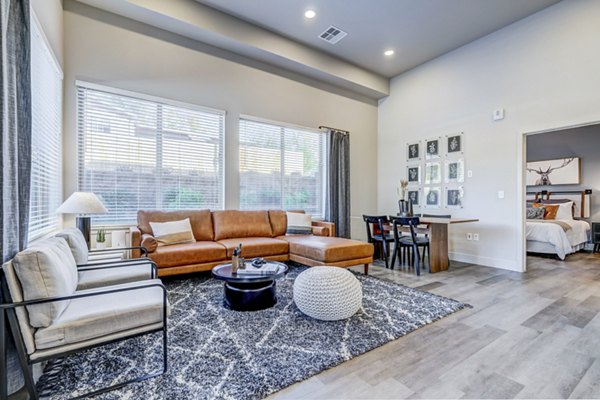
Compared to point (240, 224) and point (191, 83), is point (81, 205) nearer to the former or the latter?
point (240, 224)

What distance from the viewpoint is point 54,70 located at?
3119 mm

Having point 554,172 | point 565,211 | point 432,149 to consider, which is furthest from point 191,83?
point 554,172

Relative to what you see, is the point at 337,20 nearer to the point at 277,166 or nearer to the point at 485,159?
the point at 277,166

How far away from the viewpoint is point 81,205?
9.41ft

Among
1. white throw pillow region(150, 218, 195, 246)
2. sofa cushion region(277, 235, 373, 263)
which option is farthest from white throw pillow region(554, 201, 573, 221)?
white throw pillow region(150, 218, 195, 246)

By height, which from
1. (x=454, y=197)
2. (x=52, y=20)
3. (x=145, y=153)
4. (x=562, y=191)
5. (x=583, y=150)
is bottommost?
(x=454, y=197)

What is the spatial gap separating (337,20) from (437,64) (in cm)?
236

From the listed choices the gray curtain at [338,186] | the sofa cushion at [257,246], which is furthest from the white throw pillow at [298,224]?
the gray curtain at [338,186]

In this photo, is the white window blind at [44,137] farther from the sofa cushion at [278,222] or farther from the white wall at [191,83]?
the sofa cushion at [278,222]

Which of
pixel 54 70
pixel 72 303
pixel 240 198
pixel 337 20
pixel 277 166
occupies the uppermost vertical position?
pixel 337 20

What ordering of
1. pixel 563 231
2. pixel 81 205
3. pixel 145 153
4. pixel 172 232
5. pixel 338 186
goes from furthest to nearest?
pixel 338 186 < pixel 563 231 < pixel 145 153 < pixel 172 232 < pixel 81 205

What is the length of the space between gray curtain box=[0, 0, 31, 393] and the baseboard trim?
222 inches

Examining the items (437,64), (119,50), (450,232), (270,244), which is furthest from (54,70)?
(450,232)

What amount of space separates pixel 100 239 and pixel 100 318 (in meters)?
2.30
